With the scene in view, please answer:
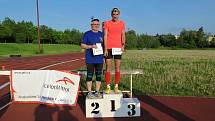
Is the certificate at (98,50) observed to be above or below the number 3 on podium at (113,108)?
above

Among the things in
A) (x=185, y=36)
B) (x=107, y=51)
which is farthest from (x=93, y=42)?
(x=185, y=36)

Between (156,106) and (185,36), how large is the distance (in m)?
122

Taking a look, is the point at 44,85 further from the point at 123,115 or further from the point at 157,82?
the point at 157,82

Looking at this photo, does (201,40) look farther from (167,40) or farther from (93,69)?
(93,69)

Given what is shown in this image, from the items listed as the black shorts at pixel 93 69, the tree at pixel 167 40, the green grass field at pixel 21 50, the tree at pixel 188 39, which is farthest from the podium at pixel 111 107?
the tree at pixel 167 40

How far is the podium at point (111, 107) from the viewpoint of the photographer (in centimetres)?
696

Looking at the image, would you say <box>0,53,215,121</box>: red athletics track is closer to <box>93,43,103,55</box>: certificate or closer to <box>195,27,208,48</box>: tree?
<box>93,43,103,55</box>: certificate

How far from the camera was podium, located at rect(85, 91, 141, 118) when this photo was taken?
6.96 meters

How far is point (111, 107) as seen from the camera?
7.02m

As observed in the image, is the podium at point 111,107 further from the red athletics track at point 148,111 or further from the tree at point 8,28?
the tree at point 8,28

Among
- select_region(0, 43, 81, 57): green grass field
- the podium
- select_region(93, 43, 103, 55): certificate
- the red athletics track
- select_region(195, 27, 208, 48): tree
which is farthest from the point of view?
select_region(195, 27, 208, 48): tree

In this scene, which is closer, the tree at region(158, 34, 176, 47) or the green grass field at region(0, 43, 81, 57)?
the green grass field at region(0, 43, 81, 57)

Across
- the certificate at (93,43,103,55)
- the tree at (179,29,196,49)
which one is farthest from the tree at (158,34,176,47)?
the certificate at (93,43,103,55)

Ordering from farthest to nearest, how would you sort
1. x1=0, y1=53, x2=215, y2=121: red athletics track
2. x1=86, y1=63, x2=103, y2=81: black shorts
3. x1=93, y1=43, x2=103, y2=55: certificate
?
x1=86, y1=63, x2=103, y2=81: black shorts, x1=93, y1=43, x2=103, y2=55: certificate, x1=0, y1=53, x2=215, y2=121: red athletics track
